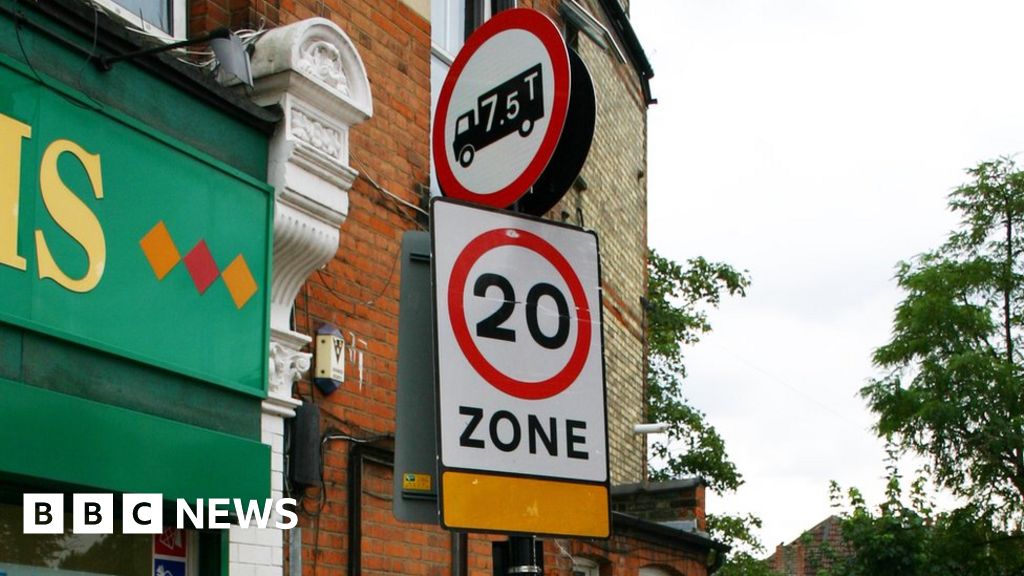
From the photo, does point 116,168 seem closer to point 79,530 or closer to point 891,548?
point 79,530

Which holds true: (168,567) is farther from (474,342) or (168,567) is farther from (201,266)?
(474,342)

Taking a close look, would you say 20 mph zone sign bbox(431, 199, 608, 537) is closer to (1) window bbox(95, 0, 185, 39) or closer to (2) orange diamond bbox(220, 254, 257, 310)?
(2) orange diamond bbox(220, 254, 257, 310)

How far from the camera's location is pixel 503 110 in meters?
4.51

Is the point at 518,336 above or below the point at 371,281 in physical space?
below

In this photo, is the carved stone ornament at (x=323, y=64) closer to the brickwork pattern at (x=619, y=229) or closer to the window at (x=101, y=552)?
the window at (x=101, y=552)

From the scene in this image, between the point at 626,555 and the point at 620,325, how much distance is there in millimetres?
4172

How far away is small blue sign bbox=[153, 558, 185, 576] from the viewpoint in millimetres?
7141

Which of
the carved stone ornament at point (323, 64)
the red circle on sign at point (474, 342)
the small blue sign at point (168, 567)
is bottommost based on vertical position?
the small blue sign at point (168, 567)

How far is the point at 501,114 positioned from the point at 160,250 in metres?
2.81

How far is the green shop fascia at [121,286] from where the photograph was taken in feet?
19.9

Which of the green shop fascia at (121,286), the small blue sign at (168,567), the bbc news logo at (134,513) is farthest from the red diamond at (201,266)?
the small blue sign at (168,567)

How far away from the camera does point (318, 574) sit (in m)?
8.09

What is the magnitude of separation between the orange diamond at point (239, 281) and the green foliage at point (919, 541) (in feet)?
58.1

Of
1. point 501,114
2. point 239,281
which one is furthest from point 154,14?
point 501,114
